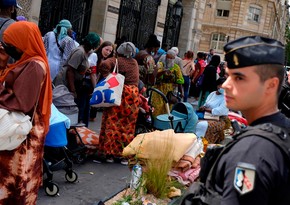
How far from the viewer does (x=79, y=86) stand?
22.8 ft

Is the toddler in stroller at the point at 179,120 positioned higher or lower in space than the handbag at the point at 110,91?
lower

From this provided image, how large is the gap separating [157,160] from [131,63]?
200 centimetres

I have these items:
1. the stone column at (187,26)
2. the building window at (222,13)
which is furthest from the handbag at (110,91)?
the building window at (222,13)

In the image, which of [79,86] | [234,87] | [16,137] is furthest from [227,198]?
[79,86]

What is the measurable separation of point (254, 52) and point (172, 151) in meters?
3.22

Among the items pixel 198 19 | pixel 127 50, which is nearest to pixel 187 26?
pixel 198 19

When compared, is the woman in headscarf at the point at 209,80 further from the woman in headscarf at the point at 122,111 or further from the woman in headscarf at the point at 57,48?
the woman in headscarf at the point at 122,111

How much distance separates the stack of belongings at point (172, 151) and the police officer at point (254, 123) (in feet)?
9.97

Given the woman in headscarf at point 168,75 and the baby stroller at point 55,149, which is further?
the woman in headscarf at point 168,75

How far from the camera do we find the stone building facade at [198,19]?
1243 centimetres

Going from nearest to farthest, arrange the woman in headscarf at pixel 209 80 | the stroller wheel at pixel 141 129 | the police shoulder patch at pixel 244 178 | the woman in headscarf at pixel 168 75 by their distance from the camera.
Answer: the police shoulder patch at pixel 244 178 → the stroller wheel at pixel 141 129 → the woman in headscarf at pixel 168 75 → the woman in headscarf at pixel 209 80

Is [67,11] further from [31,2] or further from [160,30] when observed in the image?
[160,30]

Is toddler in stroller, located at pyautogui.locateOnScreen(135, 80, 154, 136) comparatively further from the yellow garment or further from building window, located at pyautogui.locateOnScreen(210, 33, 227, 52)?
building window, located at pyautogui.locateOnScreen(210, 33, 227, 52)

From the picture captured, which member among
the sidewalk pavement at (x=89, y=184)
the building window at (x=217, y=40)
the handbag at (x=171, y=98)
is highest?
the building window at (x=217, y=40)
